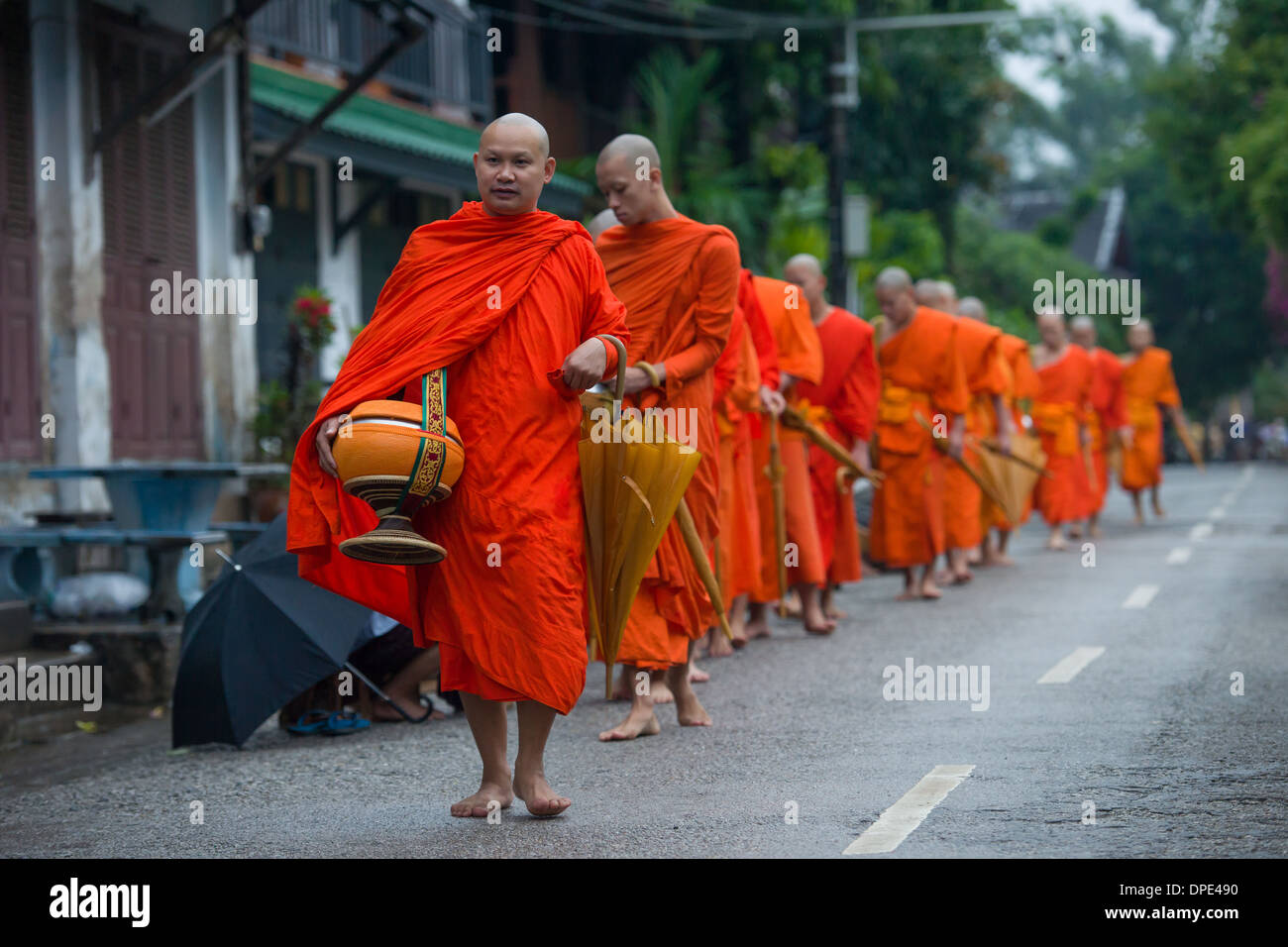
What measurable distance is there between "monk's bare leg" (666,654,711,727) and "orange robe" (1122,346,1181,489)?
46.1ft

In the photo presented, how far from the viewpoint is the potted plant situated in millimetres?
12891

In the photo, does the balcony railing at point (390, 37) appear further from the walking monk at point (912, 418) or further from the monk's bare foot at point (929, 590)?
the monk's bare foot at point (929, 590)

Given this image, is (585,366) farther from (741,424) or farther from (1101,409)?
(1101,409)

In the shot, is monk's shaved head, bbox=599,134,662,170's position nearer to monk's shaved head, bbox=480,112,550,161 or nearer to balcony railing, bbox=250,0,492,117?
monk's shaved head, bbox=480,112,550,161

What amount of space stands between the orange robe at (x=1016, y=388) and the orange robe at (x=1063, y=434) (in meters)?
0.25

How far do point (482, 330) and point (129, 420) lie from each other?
8.06m

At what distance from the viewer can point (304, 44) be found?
616 inches

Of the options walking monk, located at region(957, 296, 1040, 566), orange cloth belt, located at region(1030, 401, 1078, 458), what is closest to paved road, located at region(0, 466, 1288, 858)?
walking monk, located at region(957, 296, 1040, 566)

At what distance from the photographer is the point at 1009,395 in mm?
15172

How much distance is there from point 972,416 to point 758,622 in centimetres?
451

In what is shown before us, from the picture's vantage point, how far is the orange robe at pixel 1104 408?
63.0ft

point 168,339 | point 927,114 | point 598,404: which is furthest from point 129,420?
point 927,114
